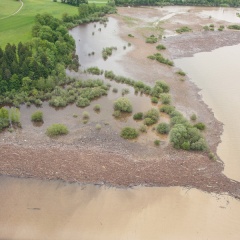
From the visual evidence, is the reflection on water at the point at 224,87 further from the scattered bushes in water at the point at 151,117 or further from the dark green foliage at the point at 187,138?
the scattered bushes in water at the point at 151,117

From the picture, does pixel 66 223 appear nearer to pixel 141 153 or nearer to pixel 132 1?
pixel 141 153

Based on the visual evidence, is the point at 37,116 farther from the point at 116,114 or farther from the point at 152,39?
the point at 152,39

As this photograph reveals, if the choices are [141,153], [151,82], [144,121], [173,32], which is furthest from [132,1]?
[141,153]

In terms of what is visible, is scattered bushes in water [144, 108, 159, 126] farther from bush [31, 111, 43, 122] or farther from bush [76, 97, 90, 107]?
bush [31, 111, 43, 122]

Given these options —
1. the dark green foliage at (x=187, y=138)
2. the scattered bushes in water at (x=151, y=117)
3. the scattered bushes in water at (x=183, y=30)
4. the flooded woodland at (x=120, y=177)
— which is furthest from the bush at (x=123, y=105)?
the scattered bushes in water at (x=183, y=30)

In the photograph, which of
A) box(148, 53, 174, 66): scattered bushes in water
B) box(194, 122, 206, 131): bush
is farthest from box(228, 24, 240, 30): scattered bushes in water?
box(194, 122, 206, 131): bush

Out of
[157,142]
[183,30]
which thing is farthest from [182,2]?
[157,142]
